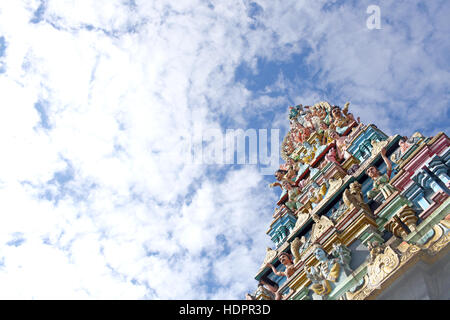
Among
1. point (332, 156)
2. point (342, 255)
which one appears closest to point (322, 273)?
point (342, 255)

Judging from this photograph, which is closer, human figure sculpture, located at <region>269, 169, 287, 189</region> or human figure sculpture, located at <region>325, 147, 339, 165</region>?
human figure sculpture, located at <region>325, 147, 339, 165</region>

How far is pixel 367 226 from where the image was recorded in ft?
44.5

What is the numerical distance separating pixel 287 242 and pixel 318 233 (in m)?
2.49

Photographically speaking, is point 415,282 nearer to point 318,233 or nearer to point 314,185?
point 318,233

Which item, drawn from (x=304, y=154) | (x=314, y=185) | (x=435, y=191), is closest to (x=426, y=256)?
(x=435, y=191)

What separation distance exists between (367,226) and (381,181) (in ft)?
7.21

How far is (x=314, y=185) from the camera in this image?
2014 cm

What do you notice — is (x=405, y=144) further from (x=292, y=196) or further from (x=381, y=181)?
(x=292, y=196)

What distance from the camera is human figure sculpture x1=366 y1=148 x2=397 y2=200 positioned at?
14262 mm

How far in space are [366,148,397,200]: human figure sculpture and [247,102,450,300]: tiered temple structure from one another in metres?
0.04

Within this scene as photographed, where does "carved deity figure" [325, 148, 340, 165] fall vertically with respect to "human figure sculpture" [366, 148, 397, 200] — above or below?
above

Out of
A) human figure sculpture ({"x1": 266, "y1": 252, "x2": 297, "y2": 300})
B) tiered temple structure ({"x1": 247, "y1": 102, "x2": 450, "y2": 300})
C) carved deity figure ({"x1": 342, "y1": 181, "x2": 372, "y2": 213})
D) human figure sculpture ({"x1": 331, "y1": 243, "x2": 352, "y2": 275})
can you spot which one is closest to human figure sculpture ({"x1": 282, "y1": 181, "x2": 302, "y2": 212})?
tiered temple structure ({"x1": 247, "y1": 102, "x2": 450, "y2": 300})

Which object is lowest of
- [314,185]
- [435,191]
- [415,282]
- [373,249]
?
[415,282]

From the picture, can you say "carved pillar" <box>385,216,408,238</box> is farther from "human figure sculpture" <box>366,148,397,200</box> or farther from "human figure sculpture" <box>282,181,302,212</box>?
"human figure sculpture" <box>282,181,302,212</box>
